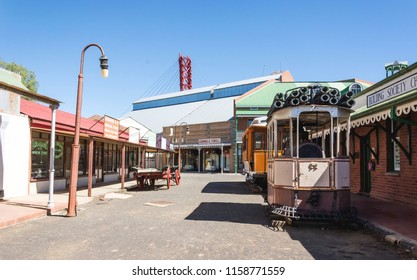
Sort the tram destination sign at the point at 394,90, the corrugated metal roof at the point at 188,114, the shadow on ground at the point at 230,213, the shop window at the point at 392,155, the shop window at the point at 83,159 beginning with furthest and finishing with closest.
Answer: the corrugated metal roof at the point at 188,114
the shop window at the point at 83,159
the shop window at the point at 392,155
the shadow on ground at the point at 230,213
the tram destination sign at the point at 394,90

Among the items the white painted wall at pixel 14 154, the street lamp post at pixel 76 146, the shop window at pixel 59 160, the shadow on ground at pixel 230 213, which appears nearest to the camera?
the shadow on ground at pixel 230 213

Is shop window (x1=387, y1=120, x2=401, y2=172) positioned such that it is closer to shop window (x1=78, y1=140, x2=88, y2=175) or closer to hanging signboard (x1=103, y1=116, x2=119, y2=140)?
hanging signboard (x1=103, y1=116, x2=119, y2=140)

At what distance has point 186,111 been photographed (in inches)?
2181

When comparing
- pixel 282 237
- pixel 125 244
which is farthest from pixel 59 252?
Answer: pixel 282 237

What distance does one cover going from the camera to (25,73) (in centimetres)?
4000

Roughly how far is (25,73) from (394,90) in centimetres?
4149

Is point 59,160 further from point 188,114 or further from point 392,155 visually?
point 188,114

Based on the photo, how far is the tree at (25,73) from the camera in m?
38.9

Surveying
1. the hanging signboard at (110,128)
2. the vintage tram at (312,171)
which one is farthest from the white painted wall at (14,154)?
the vintage tram at (312,171)

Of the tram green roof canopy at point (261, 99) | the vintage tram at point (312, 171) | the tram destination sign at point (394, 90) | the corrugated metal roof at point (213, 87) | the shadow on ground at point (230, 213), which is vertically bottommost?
the shadow on ground at point (230, 213)

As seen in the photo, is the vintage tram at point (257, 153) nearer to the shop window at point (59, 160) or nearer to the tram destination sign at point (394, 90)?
the tram destination sign at point (394, 90)

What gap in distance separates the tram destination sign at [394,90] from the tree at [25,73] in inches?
1517

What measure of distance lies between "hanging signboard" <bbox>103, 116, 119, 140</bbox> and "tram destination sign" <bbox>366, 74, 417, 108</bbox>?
10625 mm

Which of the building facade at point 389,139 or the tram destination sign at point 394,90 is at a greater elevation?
the tram destination sign at point 394,90
